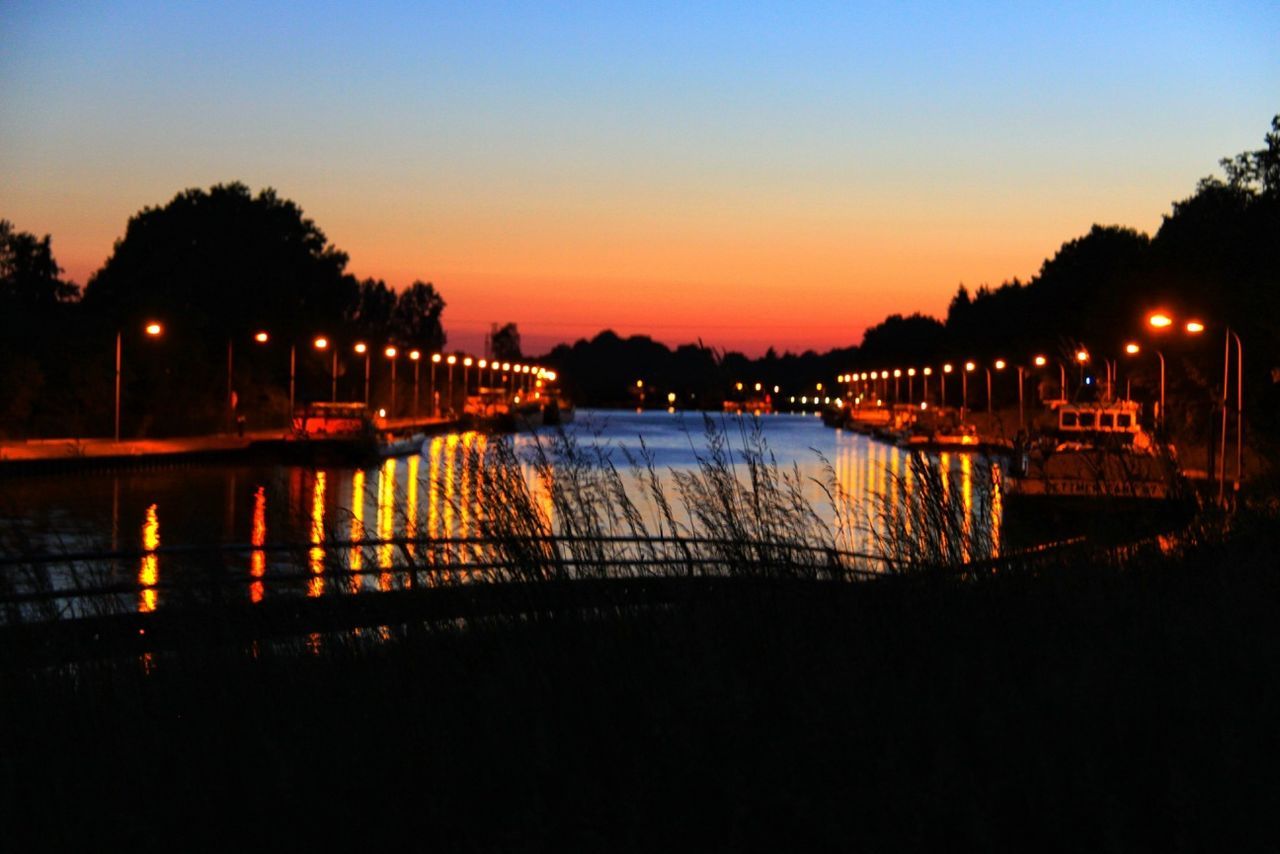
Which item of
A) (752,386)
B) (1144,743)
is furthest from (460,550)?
(1144,743)

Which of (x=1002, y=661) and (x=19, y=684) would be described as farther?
(x=19, y=684)

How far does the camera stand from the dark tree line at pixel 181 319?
6412 centimetres

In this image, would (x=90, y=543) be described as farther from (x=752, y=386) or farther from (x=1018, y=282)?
(x=1018, y=282)

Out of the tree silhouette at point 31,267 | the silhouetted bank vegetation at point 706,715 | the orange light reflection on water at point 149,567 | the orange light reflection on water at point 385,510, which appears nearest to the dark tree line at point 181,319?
the tree silhouette at point 31,267

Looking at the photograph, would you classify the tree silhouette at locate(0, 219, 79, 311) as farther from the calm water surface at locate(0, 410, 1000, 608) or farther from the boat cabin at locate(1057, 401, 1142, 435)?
the boat cabin at locate(1057, 401, 1142, 435)

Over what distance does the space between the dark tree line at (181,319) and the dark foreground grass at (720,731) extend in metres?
53.9

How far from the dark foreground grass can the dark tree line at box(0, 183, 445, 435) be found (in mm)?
53882

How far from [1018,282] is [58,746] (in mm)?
160992

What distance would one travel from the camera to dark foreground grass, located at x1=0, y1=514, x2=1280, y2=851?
5.65 m

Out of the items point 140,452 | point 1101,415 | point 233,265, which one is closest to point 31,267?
point 233,265

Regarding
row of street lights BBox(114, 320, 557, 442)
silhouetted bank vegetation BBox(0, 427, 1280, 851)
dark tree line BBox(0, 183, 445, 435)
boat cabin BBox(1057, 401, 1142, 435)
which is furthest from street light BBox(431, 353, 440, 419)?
silhouetted bank vegetation BBox(0, 427, 1280, 851)

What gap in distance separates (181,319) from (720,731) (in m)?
77.4

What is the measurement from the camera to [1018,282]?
6378 inches

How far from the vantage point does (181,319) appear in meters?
79.8
